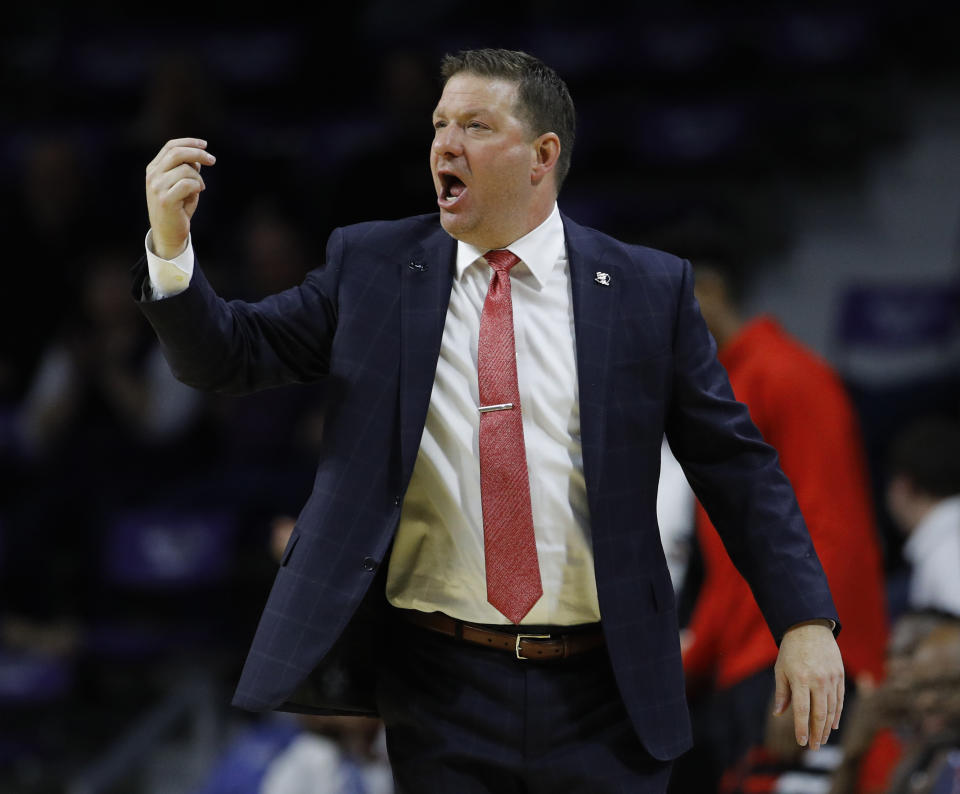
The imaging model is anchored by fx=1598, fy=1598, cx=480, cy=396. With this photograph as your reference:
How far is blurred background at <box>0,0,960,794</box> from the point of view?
20.4ft

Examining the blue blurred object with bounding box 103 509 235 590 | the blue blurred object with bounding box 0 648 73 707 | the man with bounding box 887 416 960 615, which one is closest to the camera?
the man with bounding box 887 416 960 615

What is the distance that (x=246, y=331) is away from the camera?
2.51m

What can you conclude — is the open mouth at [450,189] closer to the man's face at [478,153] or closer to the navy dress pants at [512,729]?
the man's face at [478,153]

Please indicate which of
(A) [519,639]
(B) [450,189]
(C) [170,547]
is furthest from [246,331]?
(C) [170,547]

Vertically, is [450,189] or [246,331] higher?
[450,189]

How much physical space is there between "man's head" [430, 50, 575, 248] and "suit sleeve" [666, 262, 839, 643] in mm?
340

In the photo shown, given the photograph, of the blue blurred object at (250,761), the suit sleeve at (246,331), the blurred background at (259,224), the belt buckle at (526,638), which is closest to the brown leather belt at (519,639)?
the belt buckle at (526,638)

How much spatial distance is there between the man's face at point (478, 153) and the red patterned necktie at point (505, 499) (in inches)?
9.6

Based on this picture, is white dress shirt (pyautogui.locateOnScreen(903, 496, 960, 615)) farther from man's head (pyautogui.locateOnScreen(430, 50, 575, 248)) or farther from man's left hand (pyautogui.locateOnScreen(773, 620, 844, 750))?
man's head (pyautogui.locateOnScreen(430, 50, 575, 248))

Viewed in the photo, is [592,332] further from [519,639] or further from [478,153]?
[519,639]

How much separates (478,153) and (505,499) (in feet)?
1.80

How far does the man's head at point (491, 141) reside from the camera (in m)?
2.54

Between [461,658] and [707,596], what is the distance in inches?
69.4

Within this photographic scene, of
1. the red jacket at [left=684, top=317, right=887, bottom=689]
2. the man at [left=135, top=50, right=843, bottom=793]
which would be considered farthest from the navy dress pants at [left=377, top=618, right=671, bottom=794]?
the red jacket at [left=684, top=317, right=887, bottom=689]
